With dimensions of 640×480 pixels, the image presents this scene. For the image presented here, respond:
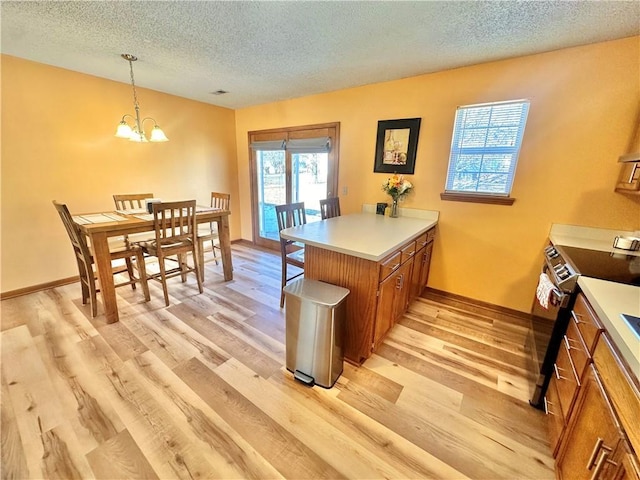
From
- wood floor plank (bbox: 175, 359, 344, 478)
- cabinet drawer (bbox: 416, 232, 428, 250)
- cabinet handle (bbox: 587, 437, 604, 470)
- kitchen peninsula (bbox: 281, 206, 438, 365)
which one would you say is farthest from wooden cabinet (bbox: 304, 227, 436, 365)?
cabinet handle (bbox: 587, 437, 604, 470)

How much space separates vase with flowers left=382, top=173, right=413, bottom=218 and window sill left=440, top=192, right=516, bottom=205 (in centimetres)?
36

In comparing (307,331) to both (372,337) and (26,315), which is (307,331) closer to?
(372,337)

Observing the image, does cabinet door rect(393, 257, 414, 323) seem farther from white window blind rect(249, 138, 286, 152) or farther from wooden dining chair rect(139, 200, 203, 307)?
white window blind rect(249, 138, 286, 152)

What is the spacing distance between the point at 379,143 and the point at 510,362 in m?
2.39

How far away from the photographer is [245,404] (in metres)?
1.55

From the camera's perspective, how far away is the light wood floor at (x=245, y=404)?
1250mm

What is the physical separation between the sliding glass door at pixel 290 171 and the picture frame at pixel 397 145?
0.62 meters

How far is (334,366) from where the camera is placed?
5.53ft

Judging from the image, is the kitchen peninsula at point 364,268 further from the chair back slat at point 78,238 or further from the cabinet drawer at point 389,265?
the chair back slat at point 78,238

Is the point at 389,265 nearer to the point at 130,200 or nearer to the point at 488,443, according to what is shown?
the point at 488,443

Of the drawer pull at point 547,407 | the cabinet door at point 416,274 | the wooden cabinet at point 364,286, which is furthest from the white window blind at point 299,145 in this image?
the drawer pull at point 547,407

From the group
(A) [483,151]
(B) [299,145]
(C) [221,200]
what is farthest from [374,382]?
(B) [299,145]

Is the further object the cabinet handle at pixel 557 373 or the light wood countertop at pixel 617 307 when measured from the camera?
the cabinet handle at pixel 557 373

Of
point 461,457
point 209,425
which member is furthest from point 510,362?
point 209,425
